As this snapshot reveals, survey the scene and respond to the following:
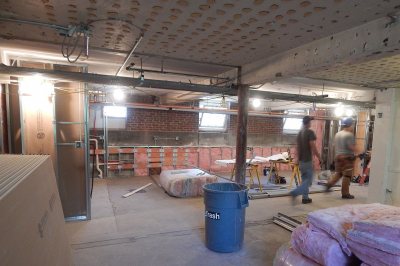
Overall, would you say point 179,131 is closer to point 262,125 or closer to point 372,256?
point 262,125

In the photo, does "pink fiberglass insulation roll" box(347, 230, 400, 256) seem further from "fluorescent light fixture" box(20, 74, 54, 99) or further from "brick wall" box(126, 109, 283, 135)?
"brick wall" box(126, 109, 283, 135)

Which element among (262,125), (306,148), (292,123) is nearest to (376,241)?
(306,148)

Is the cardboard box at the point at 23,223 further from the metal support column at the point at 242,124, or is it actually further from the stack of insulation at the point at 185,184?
the stack of insulation at the point at 185,184

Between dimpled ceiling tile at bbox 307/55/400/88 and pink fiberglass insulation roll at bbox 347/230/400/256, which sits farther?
dimpled ceiling tile at bbox 307/55/400/88

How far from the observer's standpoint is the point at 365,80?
11.8 ft

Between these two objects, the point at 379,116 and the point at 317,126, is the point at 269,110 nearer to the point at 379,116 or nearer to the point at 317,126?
the point at 317,126

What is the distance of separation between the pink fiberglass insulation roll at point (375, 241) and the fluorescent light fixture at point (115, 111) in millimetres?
6281

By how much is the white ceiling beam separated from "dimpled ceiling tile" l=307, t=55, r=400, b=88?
860 mm

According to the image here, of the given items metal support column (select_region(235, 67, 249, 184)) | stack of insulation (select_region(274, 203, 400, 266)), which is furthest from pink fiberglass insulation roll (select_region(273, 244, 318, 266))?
metal support column (select_region(235, 67, 249, 184))

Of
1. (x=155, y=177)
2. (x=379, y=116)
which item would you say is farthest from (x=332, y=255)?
(x=155, y=177)

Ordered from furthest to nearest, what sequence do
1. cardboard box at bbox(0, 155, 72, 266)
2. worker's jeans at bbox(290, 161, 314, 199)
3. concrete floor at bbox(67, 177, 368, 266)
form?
worker's jeans at bbox(290, 161, 314, 199) < concrete floor at bbox(67, 177, 368, 266) < cardboard box at bbox(0, 155, 72, 266)

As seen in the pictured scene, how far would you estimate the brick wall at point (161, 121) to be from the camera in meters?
7.06

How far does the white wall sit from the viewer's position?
150 inches

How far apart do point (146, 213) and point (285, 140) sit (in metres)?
6.73
